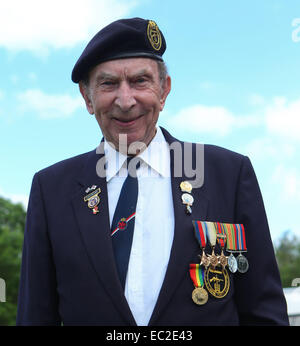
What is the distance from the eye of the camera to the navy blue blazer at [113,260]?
9.68ft

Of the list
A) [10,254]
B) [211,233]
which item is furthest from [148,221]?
[10,254]

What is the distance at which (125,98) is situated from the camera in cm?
309

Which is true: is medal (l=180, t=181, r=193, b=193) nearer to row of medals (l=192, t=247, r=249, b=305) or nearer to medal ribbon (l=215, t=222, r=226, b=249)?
medal ribbon (l=215, t=222, r=226, b=249)

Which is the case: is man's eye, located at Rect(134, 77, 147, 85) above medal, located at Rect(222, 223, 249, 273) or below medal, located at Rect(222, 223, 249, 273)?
above

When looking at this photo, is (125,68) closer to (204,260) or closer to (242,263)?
(204,260)

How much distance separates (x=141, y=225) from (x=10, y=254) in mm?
34004

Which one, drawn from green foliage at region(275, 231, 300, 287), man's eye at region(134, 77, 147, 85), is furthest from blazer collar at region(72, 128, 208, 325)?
green foliage at region(275, 231, 300, 287)

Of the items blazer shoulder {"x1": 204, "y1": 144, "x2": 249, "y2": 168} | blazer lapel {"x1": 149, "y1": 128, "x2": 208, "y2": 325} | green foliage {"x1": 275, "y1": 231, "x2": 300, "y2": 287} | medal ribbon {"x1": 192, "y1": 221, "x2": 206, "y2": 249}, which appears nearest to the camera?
blazer lapel {"x1": 149, "y1": 128, "x2": 208, "y2": 325}

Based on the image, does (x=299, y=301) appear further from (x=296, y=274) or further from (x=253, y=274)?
(x=296, y=274)

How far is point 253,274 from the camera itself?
312 cm

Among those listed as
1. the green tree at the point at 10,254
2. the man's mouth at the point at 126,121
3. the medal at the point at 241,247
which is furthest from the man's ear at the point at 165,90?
the green tree at the point at 10,254

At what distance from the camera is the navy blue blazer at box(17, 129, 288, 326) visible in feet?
9.68

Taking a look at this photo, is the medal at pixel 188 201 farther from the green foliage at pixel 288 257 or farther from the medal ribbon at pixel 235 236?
the green foliage at pixel 288 257
